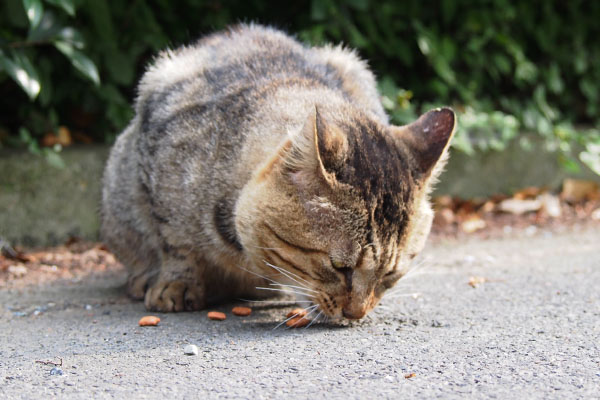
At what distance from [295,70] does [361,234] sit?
1131mm

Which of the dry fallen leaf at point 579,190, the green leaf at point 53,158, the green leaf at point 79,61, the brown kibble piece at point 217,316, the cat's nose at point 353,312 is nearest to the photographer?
the cat's nose at point 353,312

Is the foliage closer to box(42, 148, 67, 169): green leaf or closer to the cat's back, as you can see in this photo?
box(42, 148, 67, 169): green leaf

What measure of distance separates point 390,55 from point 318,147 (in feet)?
10.4

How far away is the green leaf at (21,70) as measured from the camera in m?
3.81

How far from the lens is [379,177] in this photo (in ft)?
8.26

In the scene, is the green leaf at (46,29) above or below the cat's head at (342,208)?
above

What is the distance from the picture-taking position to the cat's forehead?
8.15 feet

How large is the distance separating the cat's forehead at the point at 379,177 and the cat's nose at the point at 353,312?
0.30 metres

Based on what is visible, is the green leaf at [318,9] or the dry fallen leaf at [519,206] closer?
the green leaf at [318,9]

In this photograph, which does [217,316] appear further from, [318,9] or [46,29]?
[318,9]

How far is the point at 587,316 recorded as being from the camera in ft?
9.35

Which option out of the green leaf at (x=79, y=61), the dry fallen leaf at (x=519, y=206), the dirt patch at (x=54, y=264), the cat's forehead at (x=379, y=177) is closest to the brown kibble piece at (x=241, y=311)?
the cat's forehead at (x=379, y=177)

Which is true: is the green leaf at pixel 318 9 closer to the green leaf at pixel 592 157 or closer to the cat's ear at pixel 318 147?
the green leaf at pixel 592 157

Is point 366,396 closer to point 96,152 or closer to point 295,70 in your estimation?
point 295,70
